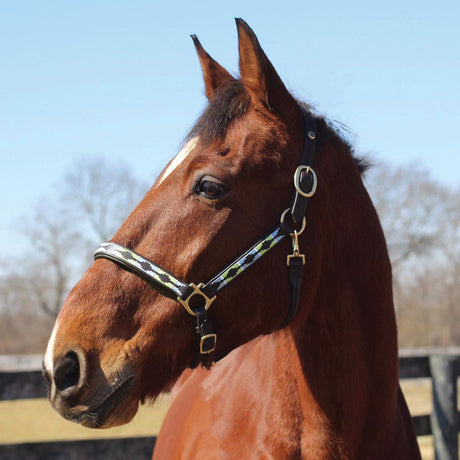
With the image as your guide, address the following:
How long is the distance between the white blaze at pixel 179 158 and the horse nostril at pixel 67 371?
26.8 inches

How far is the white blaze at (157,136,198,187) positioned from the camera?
6.72ft

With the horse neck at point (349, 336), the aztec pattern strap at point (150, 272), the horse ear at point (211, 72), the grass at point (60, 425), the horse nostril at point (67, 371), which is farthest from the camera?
the grass at point (60, 425)

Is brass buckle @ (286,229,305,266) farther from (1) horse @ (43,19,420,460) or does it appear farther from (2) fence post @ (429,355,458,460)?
(2) fence post @ (429,355,458,460)

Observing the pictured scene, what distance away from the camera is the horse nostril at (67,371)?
1735 mm

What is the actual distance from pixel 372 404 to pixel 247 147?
111 centimetres

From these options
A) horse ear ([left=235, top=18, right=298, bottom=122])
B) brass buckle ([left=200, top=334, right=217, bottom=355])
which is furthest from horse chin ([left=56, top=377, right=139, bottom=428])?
horse ear ([left=235, top=18, right=298, bottom=122])

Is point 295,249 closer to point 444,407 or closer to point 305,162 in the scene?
point 305,162

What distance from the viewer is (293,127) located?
7.13 ft

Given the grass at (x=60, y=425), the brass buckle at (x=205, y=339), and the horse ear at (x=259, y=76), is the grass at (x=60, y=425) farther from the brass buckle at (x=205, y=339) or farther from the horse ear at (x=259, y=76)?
the horse ear at (x=259, y=76)

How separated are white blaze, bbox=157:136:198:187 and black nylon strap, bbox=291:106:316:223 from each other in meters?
0.41

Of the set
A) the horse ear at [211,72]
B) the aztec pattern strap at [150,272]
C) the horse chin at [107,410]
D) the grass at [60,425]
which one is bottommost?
the grass at [60,425]

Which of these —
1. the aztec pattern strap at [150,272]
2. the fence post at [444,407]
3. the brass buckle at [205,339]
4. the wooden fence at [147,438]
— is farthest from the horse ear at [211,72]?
the fence post at [444,407]

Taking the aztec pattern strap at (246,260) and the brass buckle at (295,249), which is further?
the brass buckle at (295,249)

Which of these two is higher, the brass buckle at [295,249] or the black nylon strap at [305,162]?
the black nylon strap at [305,162]
